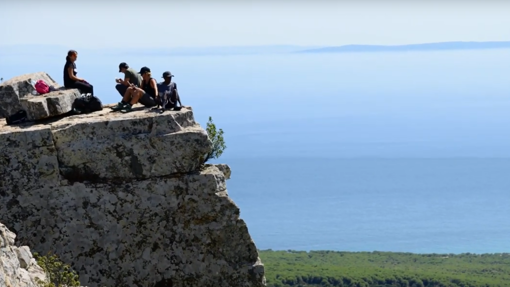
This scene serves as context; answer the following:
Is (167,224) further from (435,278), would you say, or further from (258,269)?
(435,278)

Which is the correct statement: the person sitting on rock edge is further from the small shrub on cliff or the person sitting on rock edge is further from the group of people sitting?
the small shrub on cliff

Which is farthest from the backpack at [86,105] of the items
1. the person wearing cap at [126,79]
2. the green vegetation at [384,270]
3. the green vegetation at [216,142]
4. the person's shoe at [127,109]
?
the green vegetation at [384,270]

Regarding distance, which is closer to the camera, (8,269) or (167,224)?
(8,269)

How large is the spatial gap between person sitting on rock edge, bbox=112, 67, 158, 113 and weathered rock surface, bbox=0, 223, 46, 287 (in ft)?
20.7

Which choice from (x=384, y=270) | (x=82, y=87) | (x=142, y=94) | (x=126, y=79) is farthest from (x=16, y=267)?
(x=384, y=270)

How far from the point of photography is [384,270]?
326 feet

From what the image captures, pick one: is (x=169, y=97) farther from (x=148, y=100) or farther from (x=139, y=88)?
(x=139, y=88)

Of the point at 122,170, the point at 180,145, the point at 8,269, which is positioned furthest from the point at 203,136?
the point at 8,269

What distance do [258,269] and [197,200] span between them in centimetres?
210

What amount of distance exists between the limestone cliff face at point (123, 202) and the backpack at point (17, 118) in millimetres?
694

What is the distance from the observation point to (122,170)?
802 inches

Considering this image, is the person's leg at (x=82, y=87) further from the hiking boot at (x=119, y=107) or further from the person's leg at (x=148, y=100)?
the person's leg at (x=148, y=100)

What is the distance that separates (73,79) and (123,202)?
3.91 metres

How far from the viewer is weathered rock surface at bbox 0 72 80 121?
2111 cm
